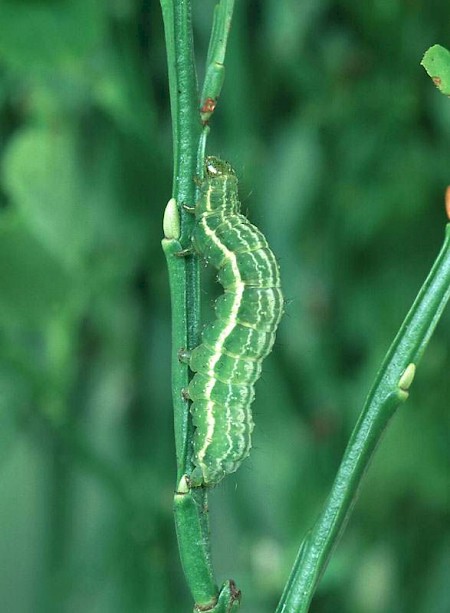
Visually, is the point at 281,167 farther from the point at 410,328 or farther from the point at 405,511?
the point at 410,328

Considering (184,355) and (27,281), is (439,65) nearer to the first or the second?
(184,355)

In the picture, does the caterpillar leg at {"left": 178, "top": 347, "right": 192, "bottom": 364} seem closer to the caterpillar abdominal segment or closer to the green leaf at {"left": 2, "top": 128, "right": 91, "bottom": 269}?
the caterpillar abdominal segment

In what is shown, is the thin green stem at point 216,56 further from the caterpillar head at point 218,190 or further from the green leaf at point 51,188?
the green leaf at point 51,188

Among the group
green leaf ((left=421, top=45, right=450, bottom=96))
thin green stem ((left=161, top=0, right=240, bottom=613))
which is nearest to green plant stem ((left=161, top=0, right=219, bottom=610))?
thin green stem ((left=161, top=0, right=240, bottom=613))

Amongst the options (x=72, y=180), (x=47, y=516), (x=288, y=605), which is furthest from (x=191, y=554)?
(x=47, y=516)

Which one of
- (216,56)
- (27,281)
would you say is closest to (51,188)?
(27,281)
